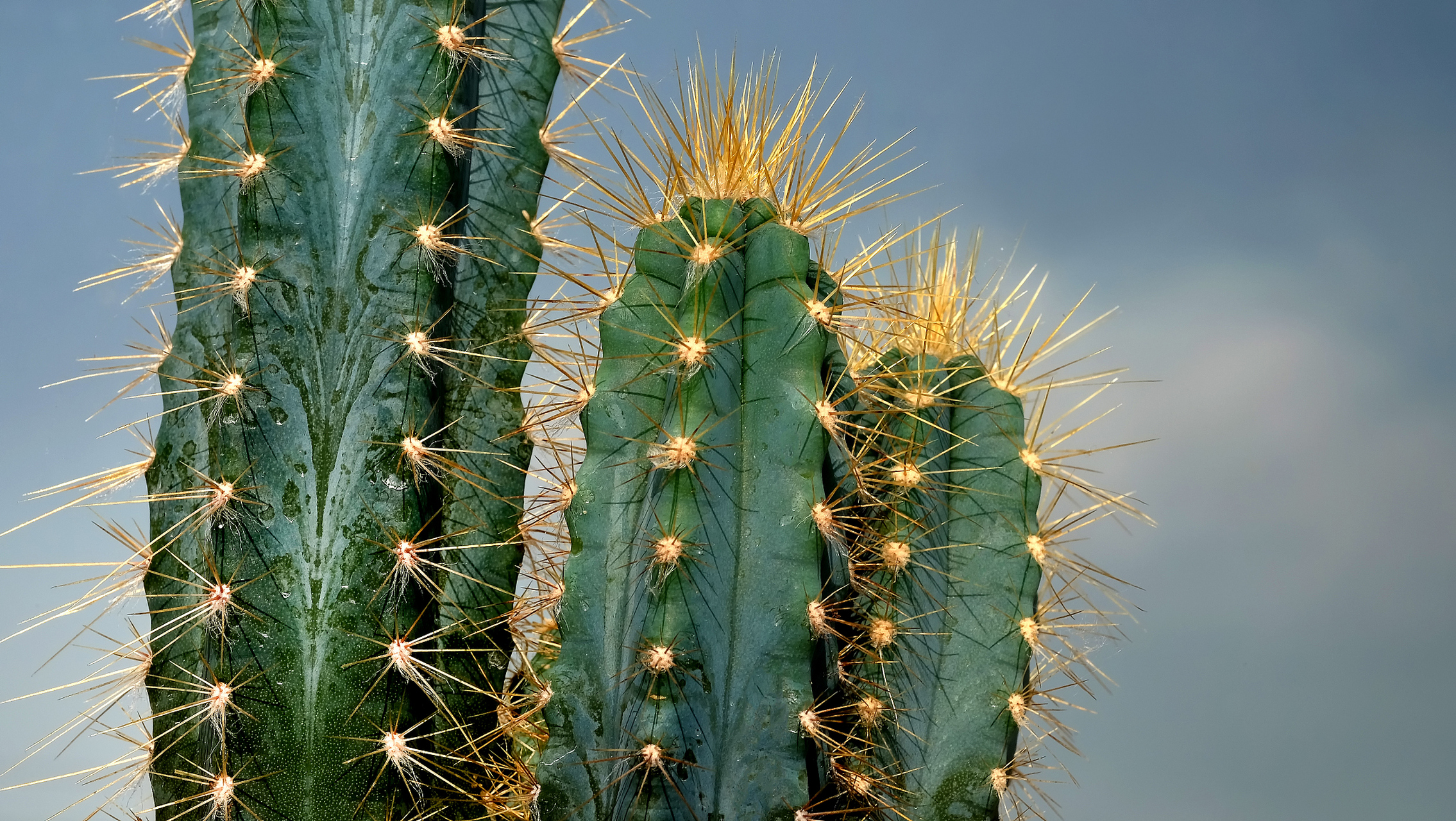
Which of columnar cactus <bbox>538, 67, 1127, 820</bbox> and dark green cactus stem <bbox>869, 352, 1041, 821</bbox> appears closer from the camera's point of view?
columnar cactus <bbox>538, 67, 1127, 820</bbox>

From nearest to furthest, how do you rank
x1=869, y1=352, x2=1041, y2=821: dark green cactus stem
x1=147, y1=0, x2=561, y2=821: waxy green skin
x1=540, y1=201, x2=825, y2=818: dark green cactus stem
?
x1=540, y1=201, x2=825, y2=818: dark green cactus stem → x1=147, y1=0, x2=561, y2=821: waxy green skin → x1=869, y1=352, x2=1041, y2=821: dark green cactus stem

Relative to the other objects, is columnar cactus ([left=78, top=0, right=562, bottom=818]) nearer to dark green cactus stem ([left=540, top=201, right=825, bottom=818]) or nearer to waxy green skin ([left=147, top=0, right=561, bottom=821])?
waxy green skin ([left=147, top=0, right=561, bottom=821])

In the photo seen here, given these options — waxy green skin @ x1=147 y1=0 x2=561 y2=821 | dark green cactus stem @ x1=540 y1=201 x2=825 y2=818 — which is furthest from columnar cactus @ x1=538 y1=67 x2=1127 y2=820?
waxy green skin @ x1=147 y1=0 x2=561 y2=821

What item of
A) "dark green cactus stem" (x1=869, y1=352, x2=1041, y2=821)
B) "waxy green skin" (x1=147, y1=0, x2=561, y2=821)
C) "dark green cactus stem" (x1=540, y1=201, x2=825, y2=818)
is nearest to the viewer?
"dark green cactus stem" (x1=540, y1=201, x2=825, y2=818)

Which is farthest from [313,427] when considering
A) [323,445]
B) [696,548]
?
[696,548]

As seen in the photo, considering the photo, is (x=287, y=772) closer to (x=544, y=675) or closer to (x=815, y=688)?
(x=544, y=675)

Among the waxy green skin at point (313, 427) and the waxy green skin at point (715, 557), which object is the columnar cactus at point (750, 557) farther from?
the waxy green skin at point (313, 427)
